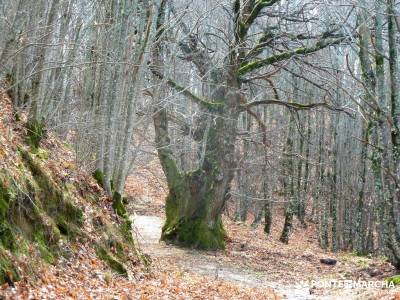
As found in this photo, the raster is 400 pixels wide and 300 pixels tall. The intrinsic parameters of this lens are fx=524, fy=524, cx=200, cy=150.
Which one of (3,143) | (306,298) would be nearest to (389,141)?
(306,298)

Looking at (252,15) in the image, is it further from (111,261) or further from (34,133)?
(111,261)

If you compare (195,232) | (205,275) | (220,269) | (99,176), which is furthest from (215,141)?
(99,176)

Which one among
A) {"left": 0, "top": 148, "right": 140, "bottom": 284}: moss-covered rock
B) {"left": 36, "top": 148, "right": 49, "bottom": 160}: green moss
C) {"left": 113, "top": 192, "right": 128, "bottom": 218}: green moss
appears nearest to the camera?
{"left": 0, "top": 148, "right": 140, "bottom": 284}: moss-covered rock

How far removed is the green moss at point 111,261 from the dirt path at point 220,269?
84.9 inches

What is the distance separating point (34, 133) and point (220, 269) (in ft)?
19.8

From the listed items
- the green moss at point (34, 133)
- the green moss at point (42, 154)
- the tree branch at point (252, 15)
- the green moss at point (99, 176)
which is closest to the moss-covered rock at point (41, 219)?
the green moss at point (42, 154)

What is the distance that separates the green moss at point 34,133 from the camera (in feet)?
25.7

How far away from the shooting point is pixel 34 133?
26.0 ft

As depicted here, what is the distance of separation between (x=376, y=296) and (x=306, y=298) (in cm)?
141

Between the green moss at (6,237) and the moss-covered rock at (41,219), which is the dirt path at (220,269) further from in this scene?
the green moss at (6,237)

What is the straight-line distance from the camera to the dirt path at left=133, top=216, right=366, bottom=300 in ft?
31.6

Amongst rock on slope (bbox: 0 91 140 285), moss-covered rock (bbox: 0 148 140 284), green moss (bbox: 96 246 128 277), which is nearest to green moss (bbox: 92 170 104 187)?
rock on slope (bbox: 0 91 140 285)

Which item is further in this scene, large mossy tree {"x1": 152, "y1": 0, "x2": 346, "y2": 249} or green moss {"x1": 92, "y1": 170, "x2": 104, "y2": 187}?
large mossy tree {"x1": 152, "y1": 0, "x2": 346, "y2": 249}

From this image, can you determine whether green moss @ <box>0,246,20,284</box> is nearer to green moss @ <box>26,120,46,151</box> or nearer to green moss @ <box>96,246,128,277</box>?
green moss @ <box>96,246,128,277</box>
